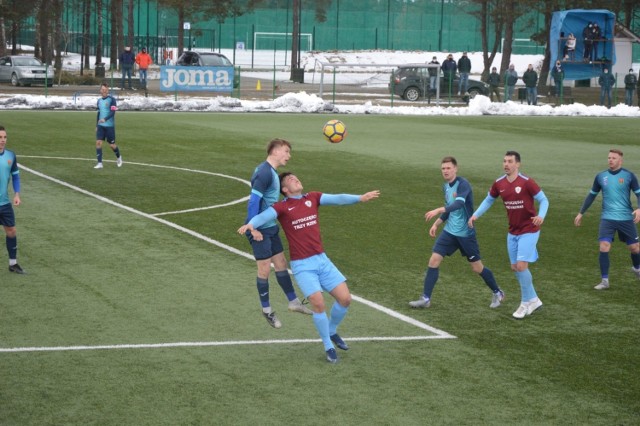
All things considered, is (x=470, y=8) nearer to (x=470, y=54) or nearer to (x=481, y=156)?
(x=470, y=54)

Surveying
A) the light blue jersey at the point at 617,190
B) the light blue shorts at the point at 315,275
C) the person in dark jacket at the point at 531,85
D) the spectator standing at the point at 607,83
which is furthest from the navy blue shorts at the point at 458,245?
the spectator standing at the point at 607,83

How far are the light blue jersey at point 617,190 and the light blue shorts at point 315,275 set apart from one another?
5397 millimetres

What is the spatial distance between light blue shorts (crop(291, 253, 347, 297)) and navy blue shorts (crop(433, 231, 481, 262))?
2.77m

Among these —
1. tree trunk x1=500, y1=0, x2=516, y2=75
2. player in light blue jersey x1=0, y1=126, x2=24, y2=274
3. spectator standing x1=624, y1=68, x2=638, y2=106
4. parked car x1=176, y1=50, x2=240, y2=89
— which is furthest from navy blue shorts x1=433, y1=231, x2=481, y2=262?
tree trunk x1=500, y1=0, x2=516, y2=75

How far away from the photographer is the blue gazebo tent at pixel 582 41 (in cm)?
5653

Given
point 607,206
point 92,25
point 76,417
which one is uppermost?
point 92,25

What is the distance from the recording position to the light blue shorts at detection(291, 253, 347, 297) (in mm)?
10633

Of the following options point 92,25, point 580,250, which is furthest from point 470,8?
point 580,250

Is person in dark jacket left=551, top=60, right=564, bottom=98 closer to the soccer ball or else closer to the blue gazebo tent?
the blue gazebo tent

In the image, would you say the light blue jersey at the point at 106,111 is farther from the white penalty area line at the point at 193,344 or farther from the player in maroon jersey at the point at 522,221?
the white penalty area line at the point at 193,344

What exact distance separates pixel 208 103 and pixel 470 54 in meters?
57.0

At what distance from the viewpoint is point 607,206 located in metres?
14.8

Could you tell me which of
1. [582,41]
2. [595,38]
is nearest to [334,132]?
[595,38]

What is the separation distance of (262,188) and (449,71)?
43.5 meters
